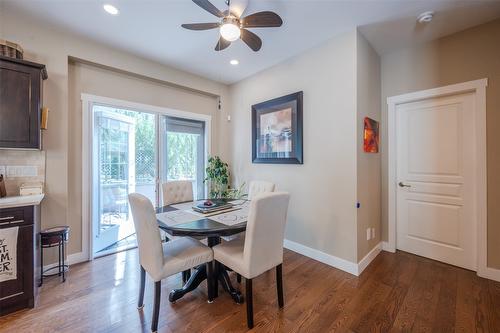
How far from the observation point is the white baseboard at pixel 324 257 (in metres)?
2.45

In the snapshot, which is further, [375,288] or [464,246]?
[464,246]

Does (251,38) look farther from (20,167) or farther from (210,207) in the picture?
(20,167)

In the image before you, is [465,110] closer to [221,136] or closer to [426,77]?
[426,77]

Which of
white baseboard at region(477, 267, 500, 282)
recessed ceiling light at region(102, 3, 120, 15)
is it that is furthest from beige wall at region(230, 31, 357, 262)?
recessed ceiling light at region(102, 3, 120, 15)

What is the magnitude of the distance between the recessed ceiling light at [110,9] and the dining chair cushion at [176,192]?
1.91 meters

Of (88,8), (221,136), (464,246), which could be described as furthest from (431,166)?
(88,8)

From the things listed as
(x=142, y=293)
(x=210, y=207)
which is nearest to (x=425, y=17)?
(x=210, y=207)

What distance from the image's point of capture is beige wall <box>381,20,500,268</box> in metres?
2.23

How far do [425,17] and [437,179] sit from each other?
1857 mm

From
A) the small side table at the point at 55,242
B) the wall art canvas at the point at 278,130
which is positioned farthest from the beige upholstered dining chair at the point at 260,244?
the small side table at the point at 55,242

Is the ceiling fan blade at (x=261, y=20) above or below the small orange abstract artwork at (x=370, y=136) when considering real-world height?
above

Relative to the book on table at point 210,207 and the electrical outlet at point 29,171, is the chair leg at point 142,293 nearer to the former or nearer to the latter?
the book on table at point 210,207

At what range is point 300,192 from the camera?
9.84 feet

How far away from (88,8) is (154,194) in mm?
2418
